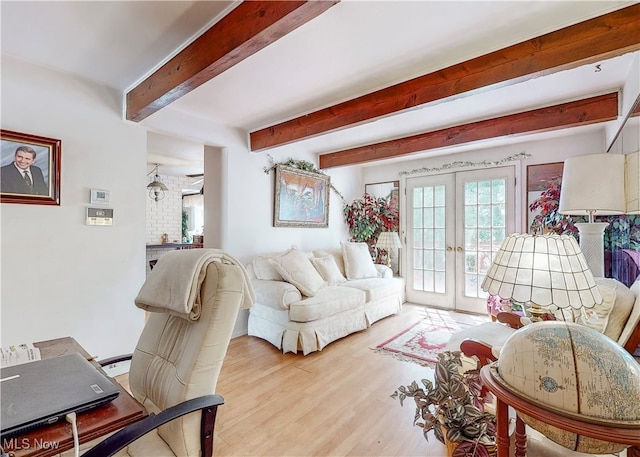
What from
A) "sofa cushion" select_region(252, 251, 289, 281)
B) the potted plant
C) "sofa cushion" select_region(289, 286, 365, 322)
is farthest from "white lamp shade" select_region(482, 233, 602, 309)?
"sofa cushion" select_region(252, 251, 289, 281)

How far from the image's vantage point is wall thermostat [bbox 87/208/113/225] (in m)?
2.47

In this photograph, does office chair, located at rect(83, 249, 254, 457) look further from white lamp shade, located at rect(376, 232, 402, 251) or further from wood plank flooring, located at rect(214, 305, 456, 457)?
white lamp shade, located at rect(376, 232, 402, 251)

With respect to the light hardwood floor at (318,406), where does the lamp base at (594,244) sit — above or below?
above

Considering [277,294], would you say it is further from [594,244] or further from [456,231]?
[456,231]

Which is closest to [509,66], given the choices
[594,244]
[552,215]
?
[594,244]

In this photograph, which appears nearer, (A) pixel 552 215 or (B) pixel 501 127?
(B) pixel 501 127

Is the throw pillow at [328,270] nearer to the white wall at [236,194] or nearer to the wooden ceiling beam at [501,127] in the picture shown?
the white wall at [236,194]

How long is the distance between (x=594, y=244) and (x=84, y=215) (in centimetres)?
401

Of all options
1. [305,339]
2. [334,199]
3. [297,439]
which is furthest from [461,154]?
[297,439]

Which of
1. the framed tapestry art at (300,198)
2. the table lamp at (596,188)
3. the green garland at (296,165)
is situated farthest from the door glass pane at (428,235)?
the table lamp at (596,188)

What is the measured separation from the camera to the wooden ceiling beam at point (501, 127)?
8.86ft

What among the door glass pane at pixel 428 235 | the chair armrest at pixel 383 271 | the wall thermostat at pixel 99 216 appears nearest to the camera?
the wall thermostat at pixel 99 216

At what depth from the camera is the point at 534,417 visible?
770 mm

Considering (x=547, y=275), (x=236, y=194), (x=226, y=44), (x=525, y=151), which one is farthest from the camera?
(x=525, y=151)
